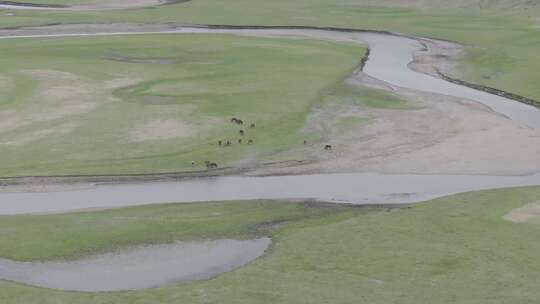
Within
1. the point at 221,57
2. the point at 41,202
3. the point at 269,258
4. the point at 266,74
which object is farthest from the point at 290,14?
the point at 269,258

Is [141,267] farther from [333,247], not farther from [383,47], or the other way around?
[383,47]

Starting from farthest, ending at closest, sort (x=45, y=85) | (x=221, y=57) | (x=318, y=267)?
(x=221, y=57)
(x=45, y=85)
(x=318, y=267)

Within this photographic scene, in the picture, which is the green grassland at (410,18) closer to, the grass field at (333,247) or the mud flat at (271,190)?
the mud flat at (271,190)

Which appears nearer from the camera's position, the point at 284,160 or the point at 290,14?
the point at 284,160

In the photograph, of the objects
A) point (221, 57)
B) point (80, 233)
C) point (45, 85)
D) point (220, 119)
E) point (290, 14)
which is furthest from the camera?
point (290, 14)

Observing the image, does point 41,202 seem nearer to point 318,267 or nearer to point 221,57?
point 318,267

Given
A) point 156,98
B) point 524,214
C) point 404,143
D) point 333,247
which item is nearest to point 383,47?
point 156,98

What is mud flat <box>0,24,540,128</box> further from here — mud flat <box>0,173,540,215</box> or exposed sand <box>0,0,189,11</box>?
exposed sand <box>0,0,189,11</box>

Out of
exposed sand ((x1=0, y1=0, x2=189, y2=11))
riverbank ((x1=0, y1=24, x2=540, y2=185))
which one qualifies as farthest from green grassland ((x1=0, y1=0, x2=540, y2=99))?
riverbank ((x1=0, y1=24, x2=540, y2=185))
